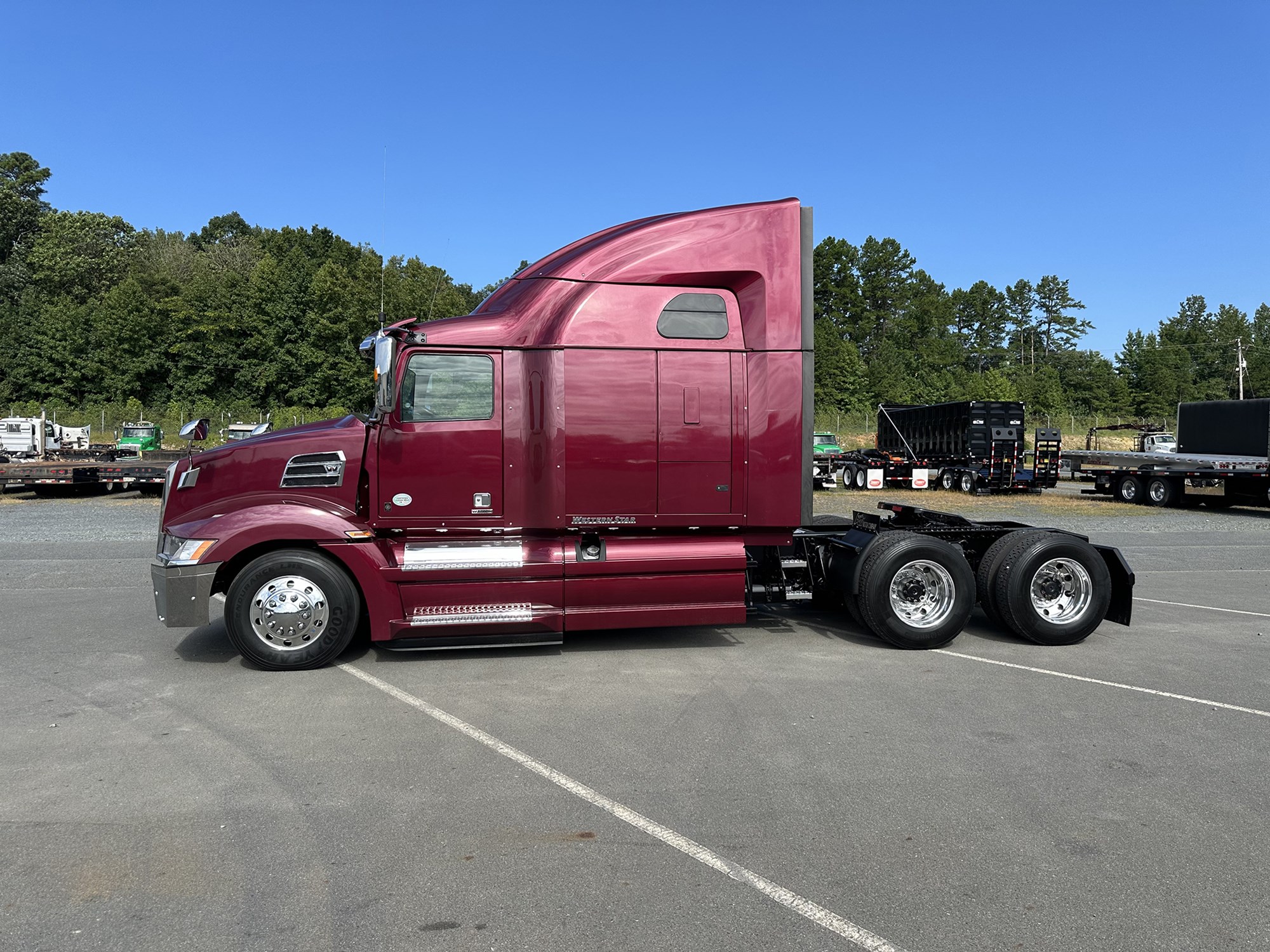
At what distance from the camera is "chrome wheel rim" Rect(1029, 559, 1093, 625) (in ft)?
25.0

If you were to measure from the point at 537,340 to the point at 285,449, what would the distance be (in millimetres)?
2176

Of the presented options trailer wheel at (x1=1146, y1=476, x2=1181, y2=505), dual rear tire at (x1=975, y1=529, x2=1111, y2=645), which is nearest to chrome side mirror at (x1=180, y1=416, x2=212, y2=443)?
dual rear tire at (x1=975, y1=529, x2=1111, y2=645)

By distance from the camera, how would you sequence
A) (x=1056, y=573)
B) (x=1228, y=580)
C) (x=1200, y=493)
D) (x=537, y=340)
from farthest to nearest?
1. (x=1200, y=493)
2. (x=1228, y=580)
3. (x=1056, y=573)
4. (x=537, y=340)

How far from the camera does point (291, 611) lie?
21.6 feet

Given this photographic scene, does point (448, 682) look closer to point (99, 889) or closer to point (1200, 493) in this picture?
point (99, 889)

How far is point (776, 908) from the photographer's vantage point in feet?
10.7

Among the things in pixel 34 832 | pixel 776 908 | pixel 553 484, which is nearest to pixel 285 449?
pixel 553 484

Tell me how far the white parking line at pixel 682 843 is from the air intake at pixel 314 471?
2.06m

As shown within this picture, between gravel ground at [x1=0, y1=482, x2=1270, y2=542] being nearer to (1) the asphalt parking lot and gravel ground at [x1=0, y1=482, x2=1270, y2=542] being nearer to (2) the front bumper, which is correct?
(2) the front bumper

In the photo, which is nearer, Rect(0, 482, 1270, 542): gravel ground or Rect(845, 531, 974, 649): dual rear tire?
Rect(845, 531, 974, 649): dual rear tire

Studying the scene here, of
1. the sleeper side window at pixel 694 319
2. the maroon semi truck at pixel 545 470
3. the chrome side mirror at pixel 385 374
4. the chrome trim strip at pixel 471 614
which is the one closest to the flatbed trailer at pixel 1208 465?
the maroon semi truck at pixel 545 470

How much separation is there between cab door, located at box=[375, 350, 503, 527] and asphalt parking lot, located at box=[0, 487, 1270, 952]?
1.29m

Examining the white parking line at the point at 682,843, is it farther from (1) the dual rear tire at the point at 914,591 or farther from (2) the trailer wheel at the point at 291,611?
(1) the dual rear tire at the point at 914,591

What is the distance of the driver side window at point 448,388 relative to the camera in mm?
6801
